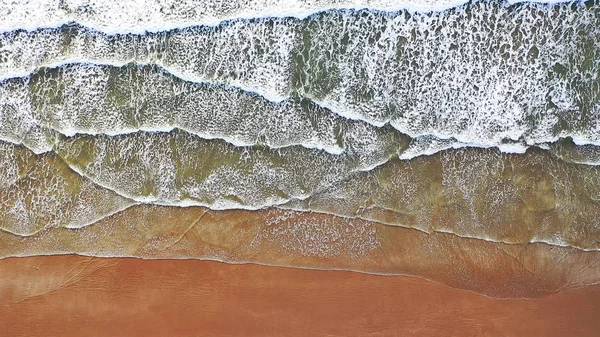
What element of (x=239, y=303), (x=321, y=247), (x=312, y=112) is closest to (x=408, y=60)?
(x=312, y=112)

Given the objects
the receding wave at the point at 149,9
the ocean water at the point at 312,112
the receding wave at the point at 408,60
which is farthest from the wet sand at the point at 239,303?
the receding wave at the point at 149,9

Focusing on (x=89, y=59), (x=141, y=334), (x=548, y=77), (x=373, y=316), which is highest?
(x=548, y=77)

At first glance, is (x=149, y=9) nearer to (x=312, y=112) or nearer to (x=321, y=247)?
(x=312, y=112)

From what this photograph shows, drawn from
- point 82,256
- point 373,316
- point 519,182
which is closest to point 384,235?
point 373,316

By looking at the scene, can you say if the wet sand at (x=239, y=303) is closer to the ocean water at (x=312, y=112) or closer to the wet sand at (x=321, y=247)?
the wet sand at (x=321, y=247)

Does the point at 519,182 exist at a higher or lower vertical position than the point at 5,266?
higher

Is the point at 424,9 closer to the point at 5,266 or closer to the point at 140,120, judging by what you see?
the point at 140,120
